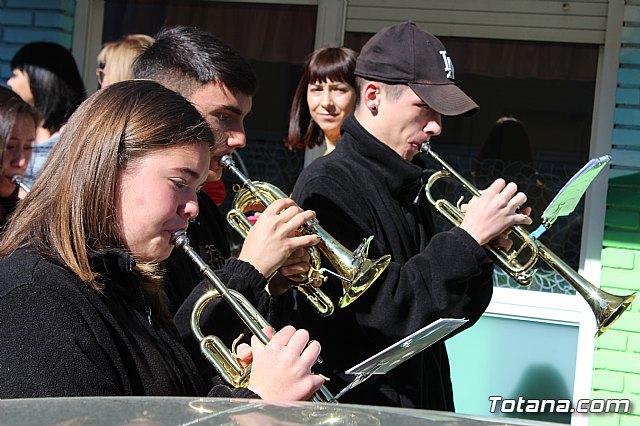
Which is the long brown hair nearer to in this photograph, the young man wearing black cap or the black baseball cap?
the young man wearing black cap

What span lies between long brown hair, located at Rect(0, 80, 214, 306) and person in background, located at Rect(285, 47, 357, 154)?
2.47 metres

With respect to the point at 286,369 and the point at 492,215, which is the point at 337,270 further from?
the point at 286,369

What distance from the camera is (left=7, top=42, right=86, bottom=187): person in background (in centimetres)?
470

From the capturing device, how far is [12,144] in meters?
3.57

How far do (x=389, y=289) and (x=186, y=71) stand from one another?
902mm

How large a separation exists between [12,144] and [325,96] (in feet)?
5.39

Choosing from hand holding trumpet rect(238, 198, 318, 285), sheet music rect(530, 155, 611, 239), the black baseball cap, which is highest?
the black baseball cap

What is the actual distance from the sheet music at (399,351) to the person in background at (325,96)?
7.53ft

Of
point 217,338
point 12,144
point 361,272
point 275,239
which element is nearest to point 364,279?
point 361,272

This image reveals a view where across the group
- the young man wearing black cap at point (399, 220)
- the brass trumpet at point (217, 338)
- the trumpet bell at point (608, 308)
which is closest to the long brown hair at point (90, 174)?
the brass trumpet at point (217, 338)

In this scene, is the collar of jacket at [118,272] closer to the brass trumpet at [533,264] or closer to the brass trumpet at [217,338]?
the brass trumpet at [217,338]

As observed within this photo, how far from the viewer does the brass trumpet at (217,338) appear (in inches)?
92.0

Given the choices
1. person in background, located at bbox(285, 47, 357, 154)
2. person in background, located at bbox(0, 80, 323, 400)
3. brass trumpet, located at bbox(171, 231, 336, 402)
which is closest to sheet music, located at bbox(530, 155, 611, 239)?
brass trumpet, located at bbox(171, 231, 336, 402)

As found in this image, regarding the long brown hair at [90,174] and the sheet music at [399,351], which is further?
the sheet music at [399,351]
